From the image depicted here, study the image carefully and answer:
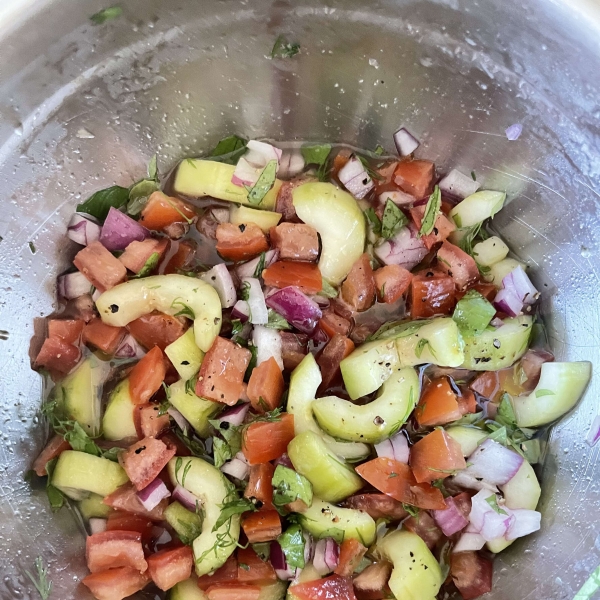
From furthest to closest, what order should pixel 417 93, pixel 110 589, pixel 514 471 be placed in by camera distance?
1. pixel 417 93
2. pixel 514 471
3. pixel 110 589

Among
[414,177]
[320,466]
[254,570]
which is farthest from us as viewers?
[414,177]

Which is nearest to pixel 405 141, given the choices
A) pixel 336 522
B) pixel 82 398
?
pixel 336 522

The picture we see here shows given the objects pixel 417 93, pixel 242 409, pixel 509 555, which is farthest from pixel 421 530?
pixel 417 93

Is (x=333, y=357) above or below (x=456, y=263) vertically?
below

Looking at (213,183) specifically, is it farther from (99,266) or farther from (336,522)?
(336,522)

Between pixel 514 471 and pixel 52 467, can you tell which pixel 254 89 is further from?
pixel 514 471

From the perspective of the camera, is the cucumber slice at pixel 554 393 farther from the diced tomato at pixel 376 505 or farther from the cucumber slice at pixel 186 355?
the cucumber slice at pixel 186 355
